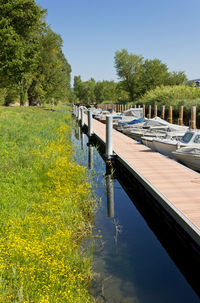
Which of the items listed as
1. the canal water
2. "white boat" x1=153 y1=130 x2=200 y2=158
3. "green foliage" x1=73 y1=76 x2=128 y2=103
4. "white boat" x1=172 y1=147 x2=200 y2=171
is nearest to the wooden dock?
"white boat" x1=153 y1=130 x2=200 y2=158

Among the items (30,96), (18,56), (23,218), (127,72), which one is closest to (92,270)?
(23,218)

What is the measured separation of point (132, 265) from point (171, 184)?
3.06 m

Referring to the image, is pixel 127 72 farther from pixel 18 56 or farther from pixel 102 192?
pixel 102 192

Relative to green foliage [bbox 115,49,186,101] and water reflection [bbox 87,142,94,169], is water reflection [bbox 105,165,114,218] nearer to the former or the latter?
water reflection [bbox 87,142,94,169]

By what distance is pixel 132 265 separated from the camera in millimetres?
5332

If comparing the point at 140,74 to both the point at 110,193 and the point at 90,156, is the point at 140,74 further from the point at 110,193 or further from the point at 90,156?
the point at 110,193

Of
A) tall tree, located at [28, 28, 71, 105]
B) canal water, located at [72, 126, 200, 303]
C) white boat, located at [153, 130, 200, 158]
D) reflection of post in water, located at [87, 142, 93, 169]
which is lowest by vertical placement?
canal water, located at [72, 126, 200, 303]

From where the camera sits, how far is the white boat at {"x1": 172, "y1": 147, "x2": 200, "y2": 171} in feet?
35.7

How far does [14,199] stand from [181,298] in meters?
3.96

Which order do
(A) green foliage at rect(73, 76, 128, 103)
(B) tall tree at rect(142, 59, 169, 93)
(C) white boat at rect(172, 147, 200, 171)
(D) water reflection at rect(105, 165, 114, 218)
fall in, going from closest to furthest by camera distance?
(D) water reflection at rect(105, 165, 114, 218) → (C) white boat at rect(172, 147, 200, 171) → (B) tall tree at rect(142, 59, 169, 93) → (A) green foliage at rect(73, 76, 128, 103)

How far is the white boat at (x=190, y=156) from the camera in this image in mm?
10867

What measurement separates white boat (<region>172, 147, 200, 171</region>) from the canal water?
4122 millimetres

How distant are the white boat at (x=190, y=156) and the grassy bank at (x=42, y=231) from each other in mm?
4374

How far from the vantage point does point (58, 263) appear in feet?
14.0
